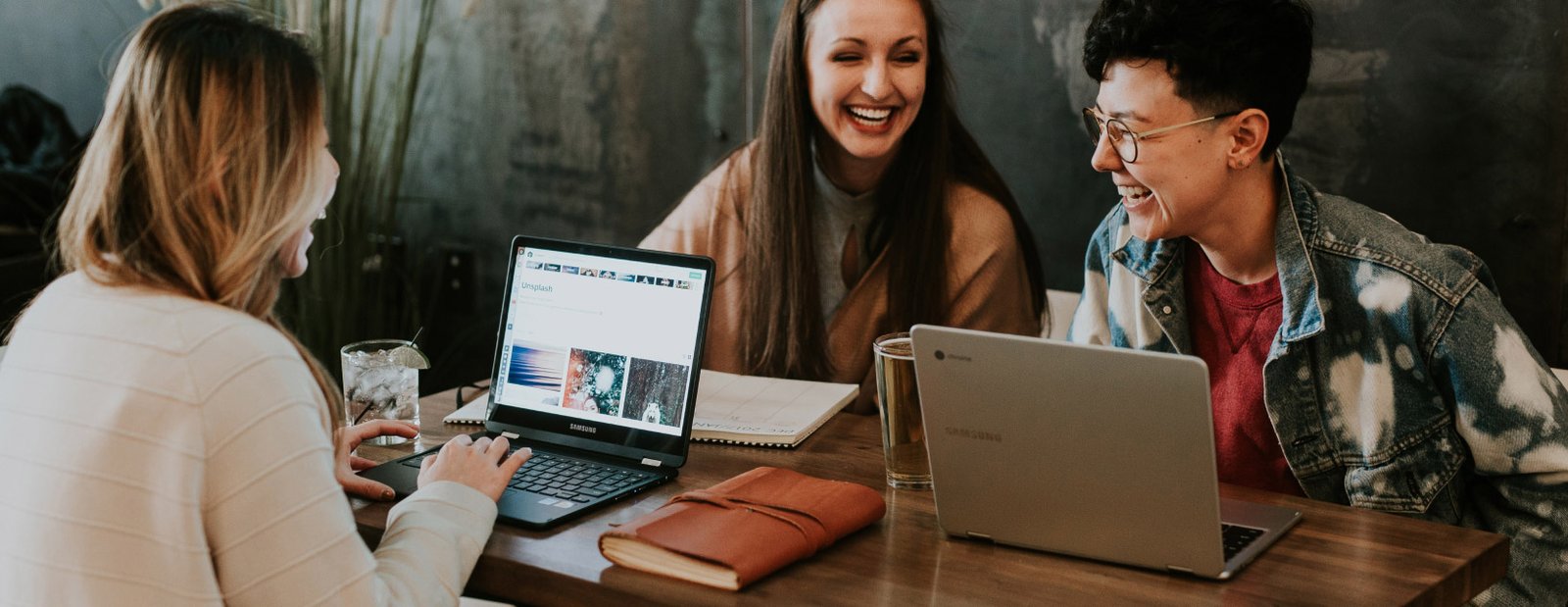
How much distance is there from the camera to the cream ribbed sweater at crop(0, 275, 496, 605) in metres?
1.10

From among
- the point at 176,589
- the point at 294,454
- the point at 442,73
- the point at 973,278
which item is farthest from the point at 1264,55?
the point at 442,73

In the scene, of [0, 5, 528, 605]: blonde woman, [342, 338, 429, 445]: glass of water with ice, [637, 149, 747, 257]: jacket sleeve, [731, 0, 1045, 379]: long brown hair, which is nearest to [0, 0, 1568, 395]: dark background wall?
[731, 0, 1045, 379]: long brown hair

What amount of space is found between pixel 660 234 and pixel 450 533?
117 cm

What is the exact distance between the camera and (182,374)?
1.10m

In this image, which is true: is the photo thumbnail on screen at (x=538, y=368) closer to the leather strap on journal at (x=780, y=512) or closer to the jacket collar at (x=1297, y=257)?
the leather strap on journal at (x=780, y=512)

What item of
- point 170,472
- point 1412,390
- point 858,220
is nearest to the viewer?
point 170,472

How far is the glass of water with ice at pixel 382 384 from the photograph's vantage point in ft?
5.71

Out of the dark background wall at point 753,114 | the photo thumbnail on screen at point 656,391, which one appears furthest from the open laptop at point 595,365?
the dark background wall at point 753,114

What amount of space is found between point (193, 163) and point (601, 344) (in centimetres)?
59

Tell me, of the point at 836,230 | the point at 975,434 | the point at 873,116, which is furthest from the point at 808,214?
the point at 975,434

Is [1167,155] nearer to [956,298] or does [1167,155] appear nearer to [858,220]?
[956,298]

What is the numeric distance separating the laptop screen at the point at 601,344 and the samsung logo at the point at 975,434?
1.23ft

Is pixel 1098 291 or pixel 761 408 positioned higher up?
pixel 1098 291

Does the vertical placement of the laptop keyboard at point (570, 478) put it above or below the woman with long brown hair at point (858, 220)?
below
